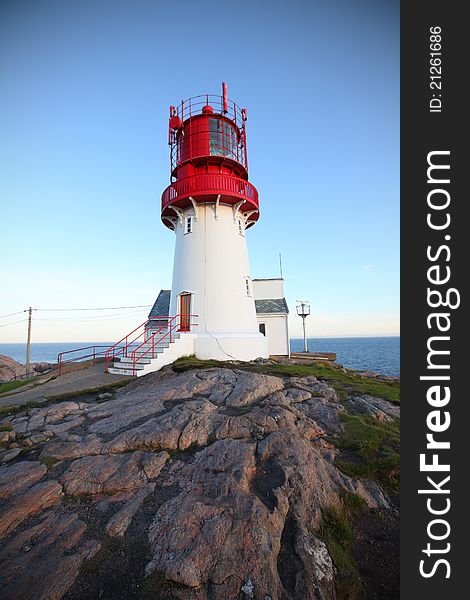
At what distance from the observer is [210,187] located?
16.3m

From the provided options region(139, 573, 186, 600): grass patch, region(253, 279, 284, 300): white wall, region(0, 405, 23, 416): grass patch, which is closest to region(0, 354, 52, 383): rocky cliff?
region(253, 279, 284, 300): white wall

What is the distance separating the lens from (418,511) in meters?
3.78

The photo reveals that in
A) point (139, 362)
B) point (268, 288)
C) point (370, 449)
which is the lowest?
point (370, 449)

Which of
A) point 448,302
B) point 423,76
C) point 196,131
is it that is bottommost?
point 448,302

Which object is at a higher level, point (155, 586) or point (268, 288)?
point (268, 288)

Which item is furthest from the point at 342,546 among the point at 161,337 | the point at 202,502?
the point at 161,337

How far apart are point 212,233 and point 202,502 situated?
14.7 meters

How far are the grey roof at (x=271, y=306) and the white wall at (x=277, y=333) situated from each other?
39 centimetres

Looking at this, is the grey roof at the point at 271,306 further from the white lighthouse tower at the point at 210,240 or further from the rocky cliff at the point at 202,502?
the rocky cliff at the point at 202,502

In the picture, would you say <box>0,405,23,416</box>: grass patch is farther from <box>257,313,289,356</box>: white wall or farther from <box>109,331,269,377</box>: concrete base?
<box>257,313,289,356</box>: white wall

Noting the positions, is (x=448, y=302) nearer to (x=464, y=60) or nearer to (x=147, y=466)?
(x=464, y=60)

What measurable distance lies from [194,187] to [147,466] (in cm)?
1452

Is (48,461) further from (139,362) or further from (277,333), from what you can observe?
(277,333)

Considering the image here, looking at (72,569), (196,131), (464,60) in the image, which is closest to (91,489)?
(72,569)
